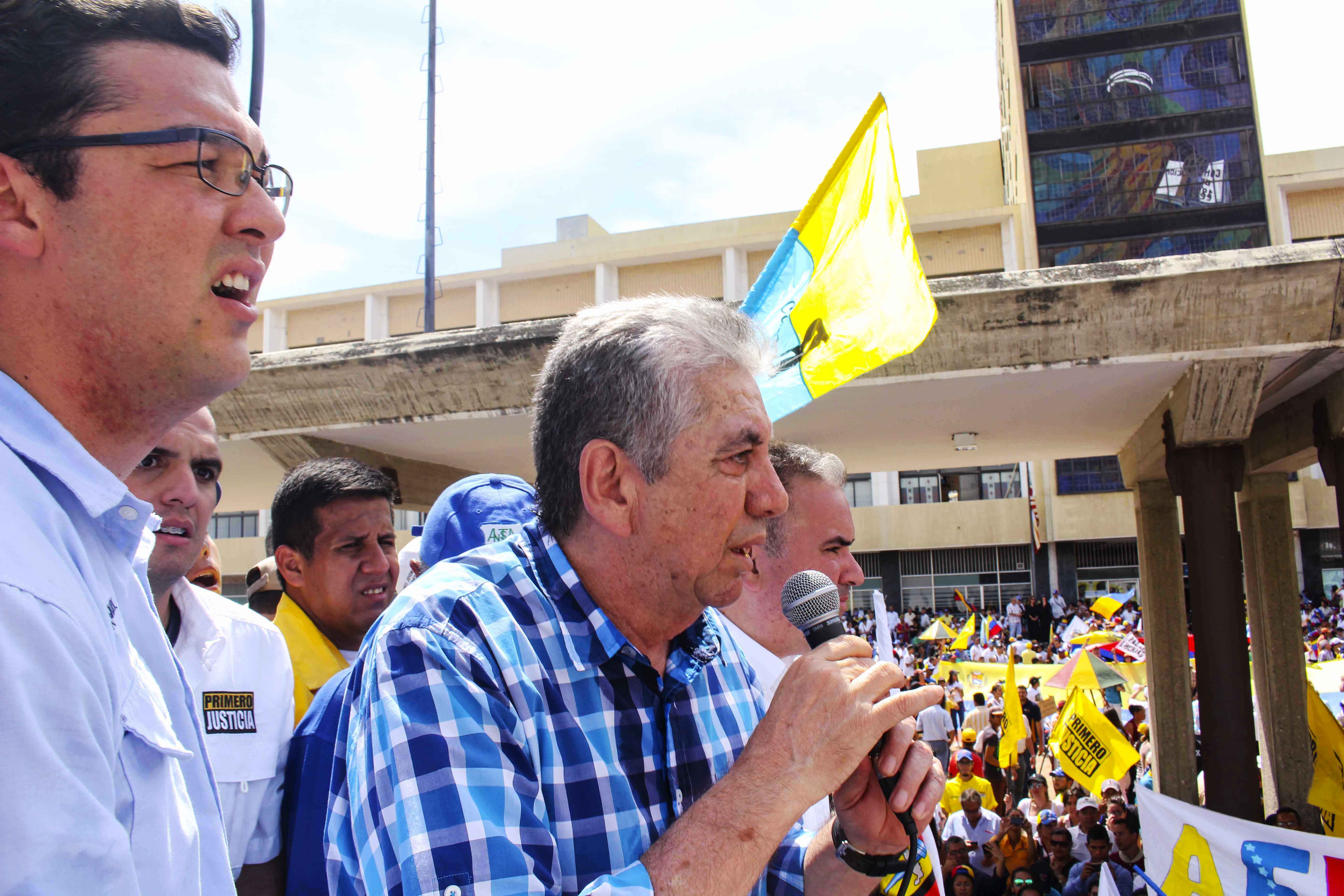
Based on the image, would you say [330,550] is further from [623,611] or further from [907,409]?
[907,409]

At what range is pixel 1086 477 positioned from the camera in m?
34.7

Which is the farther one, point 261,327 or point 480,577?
point 261,327

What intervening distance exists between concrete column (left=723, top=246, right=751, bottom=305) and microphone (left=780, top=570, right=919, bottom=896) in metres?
38.6

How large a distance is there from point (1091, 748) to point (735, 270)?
34.1 meters

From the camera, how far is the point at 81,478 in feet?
3.33

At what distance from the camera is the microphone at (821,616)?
1785mm

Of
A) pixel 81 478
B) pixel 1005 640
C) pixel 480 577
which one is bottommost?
pixel 1005 640

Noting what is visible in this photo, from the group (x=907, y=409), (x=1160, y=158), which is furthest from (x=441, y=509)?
(x=1160, y=158)

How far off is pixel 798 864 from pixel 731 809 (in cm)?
76

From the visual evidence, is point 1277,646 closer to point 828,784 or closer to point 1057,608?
point 828,784

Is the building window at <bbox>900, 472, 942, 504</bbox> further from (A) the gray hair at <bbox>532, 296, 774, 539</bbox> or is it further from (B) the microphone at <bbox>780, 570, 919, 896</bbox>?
(A) the gray hair at <bbox>532, 296, 774, 539</bbox>

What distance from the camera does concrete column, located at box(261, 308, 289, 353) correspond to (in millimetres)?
45625

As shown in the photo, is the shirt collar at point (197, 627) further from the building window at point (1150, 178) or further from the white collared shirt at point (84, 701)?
the building window at point (1150, 178)

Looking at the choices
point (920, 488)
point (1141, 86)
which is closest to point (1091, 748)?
point (920, 488)
